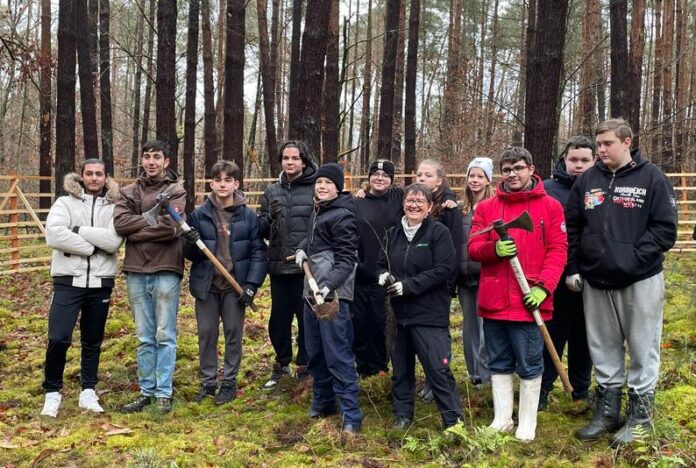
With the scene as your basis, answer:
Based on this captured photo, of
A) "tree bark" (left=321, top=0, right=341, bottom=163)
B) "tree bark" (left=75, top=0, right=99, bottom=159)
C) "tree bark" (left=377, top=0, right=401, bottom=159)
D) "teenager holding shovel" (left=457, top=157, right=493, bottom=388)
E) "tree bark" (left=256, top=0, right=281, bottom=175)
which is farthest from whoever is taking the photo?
"tree bark" (left=256, top=0, right=281, bottom=175)

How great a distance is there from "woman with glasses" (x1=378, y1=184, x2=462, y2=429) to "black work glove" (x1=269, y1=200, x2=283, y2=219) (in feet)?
4.13

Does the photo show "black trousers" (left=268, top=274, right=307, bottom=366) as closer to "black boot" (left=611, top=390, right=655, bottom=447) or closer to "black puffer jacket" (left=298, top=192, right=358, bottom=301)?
"black puffer jacket" (left=298, top=192, right=358, bottom=301)

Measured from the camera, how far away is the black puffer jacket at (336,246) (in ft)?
14.6

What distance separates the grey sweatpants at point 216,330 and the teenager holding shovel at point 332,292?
870 millimetres

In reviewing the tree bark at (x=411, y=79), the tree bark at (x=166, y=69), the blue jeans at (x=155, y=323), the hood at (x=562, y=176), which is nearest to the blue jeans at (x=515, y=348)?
the hood at (x=562, y=176)

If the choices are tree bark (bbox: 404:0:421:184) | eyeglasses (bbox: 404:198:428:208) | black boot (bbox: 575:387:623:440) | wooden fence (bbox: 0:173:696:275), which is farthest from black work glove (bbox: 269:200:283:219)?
tree bark (bbox: 404:0:421:184)

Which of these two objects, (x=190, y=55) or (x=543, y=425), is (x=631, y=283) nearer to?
(x=543, y=425)

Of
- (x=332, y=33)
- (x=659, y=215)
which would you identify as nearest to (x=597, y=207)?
(x=659, y=215)

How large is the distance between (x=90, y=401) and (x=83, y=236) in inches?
56.9

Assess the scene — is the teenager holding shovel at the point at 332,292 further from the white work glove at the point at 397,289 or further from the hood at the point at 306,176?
the hood at the point at 306,176

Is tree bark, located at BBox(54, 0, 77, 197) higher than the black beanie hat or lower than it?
higher

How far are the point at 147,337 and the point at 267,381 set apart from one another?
133 cm

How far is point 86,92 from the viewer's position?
13883 mm

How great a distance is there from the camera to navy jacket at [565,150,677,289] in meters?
3.87
